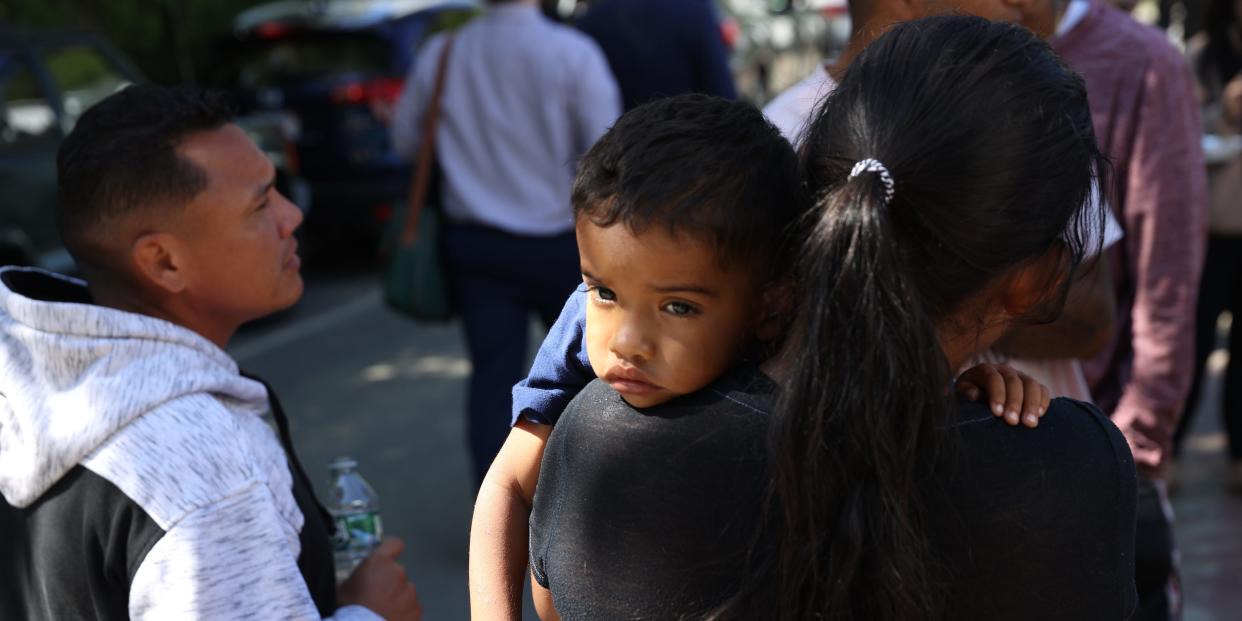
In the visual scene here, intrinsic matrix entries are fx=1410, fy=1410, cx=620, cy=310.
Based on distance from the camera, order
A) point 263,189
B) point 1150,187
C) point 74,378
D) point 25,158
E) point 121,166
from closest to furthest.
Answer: point 74,378 → point 121,166 → point 263,189 → point 1150,187 → point 25,158

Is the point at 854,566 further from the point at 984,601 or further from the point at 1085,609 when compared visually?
the point at 1085,609

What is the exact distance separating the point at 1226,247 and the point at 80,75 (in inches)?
232

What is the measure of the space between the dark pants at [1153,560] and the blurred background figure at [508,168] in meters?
2.28

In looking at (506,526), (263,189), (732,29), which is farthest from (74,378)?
(732,29)

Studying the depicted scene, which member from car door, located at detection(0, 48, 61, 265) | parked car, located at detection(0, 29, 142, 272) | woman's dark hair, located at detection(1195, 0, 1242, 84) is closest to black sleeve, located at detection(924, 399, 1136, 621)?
woman's dark hair, located at detection(1195, 0, 1242, 84)

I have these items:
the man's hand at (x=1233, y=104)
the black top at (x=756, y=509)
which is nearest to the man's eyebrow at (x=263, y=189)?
the black top at (x=756, y=509)

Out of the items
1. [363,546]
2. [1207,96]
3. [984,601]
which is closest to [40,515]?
[363,546]

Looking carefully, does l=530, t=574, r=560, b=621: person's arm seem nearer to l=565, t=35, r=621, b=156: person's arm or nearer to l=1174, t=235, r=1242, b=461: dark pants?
l=565, t=35, r=621, b=156: person's arm

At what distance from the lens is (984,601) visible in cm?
137

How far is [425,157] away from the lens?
4.54 m

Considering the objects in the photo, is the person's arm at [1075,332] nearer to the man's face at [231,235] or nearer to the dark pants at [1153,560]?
the dark pants at [1153,560]

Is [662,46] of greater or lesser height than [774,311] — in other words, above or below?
below

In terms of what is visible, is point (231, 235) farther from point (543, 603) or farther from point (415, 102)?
point (415, 102)

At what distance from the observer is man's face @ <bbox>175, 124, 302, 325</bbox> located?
87.7 inches
